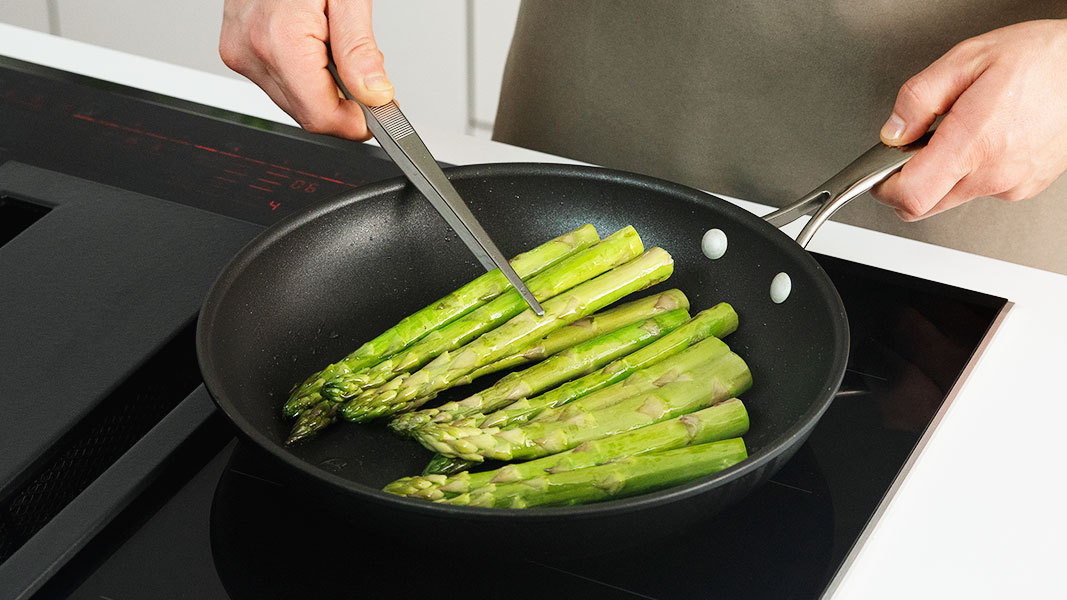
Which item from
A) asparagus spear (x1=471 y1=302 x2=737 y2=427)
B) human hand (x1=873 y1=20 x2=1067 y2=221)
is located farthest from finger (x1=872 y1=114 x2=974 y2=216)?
asparagus spear (x1=471 y1=302 x2=737 y2=427)

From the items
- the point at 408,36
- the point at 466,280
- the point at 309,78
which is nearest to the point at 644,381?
the point at 466,280

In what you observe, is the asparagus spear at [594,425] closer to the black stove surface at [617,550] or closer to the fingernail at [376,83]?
the black stove surface at [617,550]

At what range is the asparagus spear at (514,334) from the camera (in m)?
1.04

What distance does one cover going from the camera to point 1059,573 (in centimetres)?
89

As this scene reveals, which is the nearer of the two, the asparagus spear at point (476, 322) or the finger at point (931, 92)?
the asparagus spear at point (476, 322)

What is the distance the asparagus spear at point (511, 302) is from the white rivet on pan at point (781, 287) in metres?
0.16

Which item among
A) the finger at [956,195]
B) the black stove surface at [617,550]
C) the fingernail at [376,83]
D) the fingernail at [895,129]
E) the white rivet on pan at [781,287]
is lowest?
the black stove surface at [617,550]

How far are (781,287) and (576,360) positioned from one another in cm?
22

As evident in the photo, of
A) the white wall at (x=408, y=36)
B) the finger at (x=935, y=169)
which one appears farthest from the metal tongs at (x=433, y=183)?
the white wall at (x=408, y=36)

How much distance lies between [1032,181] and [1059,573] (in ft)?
1.76

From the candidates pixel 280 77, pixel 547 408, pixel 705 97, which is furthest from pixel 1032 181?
pixel 280 77

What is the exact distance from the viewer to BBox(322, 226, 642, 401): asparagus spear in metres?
1.11

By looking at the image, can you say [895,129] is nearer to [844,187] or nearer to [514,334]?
[844,187]

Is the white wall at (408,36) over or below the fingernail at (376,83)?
below
